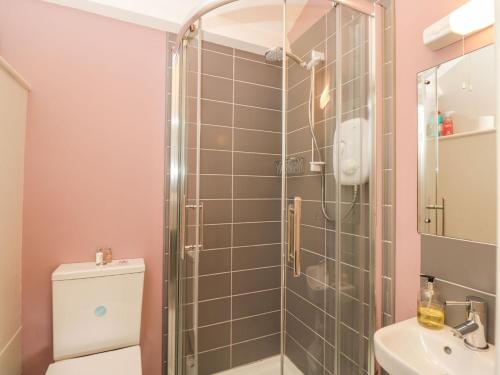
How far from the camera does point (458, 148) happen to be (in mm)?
893

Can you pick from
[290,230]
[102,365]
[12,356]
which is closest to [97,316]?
[102,365]

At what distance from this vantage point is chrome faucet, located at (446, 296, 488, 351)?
2.48ft

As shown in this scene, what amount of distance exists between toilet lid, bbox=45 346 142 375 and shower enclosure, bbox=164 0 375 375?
0.31m

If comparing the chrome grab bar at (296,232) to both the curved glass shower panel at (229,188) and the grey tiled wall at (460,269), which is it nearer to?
the curved glass shower panel at (229,188)

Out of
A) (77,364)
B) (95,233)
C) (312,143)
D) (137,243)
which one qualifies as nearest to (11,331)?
(77,364)

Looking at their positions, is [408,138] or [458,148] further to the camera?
[408,138]

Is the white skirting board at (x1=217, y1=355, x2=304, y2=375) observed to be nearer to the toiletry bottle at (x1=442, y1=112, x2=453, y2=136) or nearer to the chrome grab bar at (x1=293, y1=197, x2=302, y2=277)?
the chrome grab bar at (x1=293, y1=197, x2=302, y2=277)

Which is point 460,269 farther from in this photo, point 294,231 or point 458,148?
point 294,231

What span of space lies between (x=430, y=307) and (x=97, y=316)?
152 cm

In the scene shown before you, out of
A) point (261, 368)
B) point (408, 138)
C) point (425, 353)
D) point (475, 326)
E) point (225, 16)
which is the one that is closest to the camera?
point (475, 326)

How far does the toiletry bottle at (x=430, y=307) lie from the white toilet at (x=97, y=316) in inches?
48.4

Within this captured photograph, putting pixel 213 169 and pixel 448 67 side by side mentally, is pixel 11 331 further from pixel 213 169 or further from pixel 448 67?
pixel 448 67

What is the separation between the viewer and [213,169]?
4.78ft

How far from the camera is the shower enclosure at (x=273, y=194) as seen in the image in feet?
3.93
